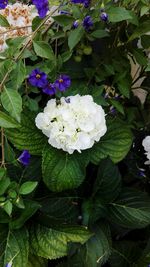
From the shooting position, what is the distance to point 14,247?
3.73 feet

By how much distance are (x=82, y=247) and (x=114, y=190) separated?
0.17 meters

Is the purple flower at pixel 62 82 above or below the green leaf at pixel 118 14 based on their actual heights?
below

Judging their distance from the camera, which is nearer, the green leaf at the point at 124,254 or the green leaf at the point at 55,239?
the green leaf at the point at 55,239

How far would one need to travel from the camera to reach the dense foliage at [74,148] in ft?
3.65

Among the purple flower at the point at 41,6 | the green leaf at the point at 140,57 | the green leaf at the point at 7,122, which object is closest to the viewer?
the green leaf at the point at 7,122

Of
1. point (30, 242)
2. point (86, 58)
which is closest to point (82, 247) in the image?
point (30, 242)

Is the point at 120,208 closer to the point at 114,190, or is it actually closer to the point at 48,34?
the point at 114,190

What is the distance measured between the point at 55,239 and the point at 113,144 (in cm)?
27

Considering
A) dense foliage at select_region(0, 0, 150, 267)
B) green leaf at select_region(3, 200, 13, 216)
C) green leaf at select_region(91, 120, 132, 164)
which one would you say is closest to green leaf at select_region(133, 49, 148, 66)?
dense foliage at select_region(0, 0, 150, 267)

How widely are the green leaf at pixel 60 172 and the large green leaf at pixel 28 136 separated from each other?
0.03m

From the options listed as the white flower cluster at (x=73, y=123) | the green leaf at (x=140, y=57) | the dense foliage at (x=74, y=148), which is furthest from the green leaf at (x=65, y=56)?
the green leaf at (x=140, y=57)

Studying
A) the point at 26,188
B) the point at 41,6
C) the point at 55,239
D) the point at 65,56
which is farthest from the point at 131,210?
the point at 41,6

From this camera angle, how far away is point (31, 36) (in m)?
1.14

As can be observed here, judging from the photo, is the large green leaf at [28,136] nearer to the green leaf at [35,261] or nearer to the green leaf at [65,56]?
the green leaf at [65,56]
